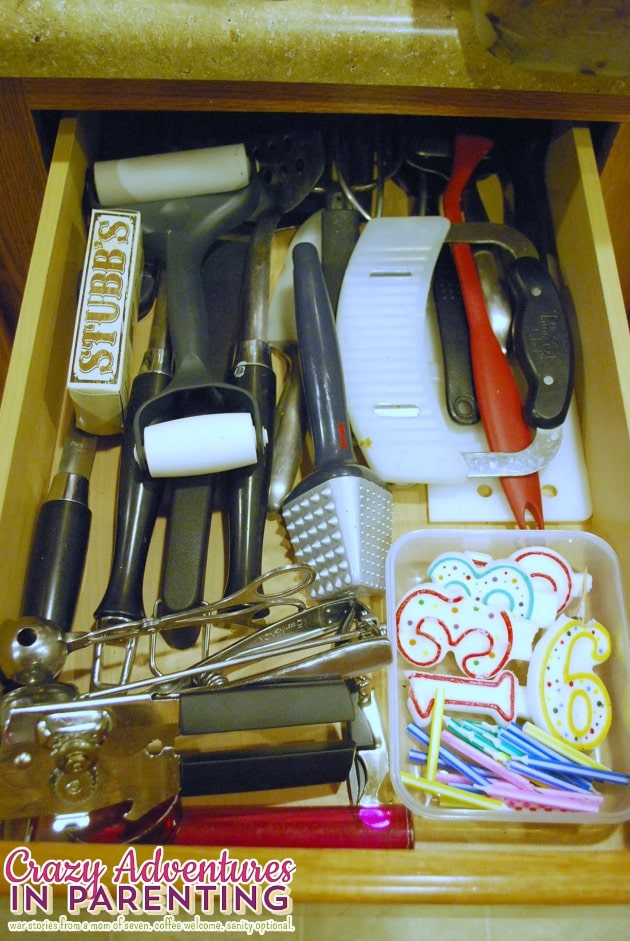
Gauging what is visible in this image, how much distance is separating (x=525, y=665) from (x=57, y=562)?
1.06 ft

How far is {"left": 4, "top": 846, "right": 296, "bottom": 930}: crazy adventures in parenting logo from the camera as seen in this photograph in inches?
13.7

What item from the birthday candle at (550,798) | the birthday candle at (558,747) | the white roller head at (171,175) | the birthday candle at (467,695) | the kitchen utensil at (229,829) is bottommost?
the kitchen utensil at (229,829)

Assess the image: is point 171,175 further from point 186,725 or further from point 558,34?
point 186,725

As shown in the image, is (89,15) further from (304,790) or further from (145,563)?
(304,790)

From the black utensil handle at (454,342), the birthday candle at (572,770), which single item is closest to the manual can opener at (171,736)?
the birthday candle at (572,770)

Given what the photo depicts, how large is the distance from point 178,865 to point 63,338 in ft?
1.23

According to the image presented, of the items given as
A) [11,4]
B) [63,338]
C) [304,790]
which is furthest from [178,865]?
[11,4]

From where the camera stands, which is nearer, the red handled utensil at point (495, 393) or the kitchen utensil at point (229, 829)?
the kitchen utensil at point (229, 829)

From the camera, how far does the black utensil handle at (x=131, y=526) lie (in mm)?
488

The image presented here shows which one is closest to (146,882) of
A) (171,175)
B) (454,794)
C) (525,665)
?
(454,794)

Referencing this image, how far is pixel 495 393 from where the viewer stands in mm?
572

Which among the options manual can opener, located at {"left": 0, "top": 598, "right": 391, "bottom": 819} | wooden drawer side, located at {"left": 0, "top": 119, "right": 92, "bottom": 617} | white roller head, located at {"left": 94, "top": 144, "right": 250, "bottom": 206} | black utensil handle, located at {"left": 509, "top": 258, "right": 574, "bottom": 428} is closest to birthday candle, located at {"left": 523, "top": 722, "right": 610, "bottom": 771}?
manual can opener, located at {"left": 0, "top": 598, "right": 391, "bottom": 819}

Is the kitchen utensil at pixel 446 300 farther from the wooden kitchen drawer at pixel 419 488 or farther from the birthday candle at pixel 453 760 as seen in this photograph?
the birthday candle at pixel 453 760

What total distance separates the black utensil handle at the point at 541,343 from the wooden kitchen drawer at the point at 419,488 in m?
0.02
